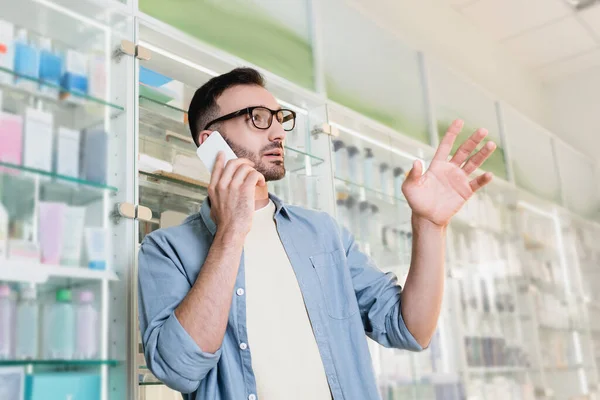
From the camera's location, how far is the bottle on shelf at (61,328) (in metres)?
1.63

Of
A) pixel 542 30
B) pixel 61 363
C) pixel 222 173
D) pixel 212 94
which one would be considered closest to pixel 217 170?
pixel 222 173

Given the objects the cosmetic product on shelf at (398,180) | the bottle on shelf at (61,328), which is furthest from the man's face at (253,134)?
the cosmetic product on shelf at (398,180)

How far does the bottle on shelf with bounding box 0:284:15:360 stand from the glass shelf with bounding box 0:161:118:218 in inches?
8.4

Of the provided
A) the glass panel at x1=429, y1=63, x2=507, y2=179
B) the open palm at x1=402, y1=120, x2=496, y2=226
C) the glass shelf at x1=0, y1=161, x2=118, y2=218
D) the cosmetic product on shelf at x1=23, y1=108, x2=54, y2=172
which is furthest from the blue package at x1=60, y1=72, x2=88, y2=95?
the glass panel at x1=429, y1=63, x2=507, y2=179

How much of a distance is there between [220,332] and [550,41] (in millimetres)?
4688

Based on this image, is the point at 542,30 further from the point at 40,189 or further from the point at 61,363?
the point at 61,363

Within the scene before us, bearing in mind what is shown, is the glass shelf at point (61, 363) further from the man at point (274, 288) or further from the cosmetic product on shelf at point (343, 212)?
the cosmetic product on shelf at point (343, 212)

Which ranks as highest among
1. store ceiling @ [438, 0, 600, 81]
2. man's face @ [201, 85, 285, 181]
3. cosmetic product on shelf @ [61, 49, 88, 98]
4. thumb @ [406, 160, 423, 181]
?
store ceiling @ [438, 0, 600, 81]

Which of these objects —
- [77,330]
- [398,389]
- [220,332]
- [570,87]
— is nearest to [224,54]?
[77,330]

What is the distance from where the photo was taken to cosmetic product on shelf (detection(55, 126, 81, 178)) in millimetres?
1776

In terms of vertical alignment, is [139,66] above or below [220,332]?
above

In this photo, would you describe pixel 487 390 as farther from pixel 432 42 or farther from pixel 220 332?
pixel 220 332

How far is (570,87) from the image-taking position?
5633 mm

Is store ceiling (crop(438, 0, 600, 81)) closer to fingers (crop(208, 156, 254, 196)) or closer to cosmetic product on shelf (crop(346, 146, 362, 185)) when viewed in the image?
cosmetic product on shelf (crop(346, 146, 362, 185))
